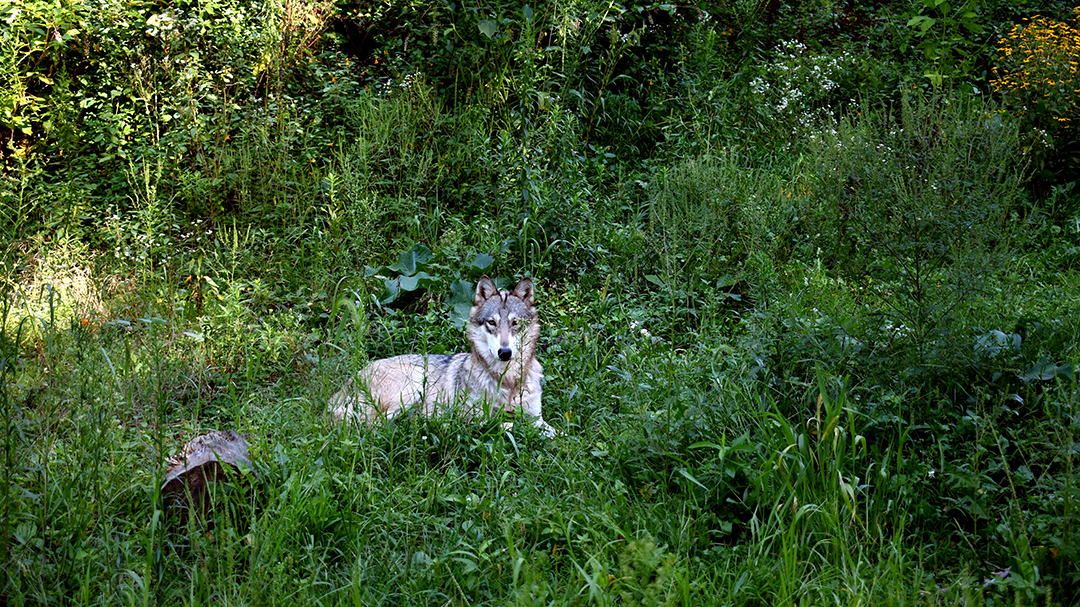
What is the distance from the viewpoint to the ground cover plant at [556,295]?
3.24 m

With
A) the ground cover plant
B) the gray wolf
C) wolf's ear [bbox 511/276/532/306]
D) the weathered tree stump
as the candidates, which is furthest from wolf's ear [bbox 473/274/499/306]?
the weathered tree stump

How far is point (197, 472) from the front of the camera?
3.53 m

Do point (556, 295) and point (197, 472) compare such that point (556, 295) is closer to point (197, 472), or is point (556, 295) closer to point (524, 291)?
A: point (524, 291)

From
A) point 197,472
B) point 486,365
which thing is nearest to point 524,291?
point 486,365

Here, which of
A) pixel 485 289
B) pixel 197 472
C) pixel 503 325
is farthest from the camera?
pixel 485 289

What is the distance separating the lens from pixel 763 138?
833 cm

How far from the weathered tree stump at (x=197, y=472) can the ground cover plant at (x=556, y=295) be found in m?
0.06

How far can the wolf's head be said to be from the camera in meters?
5.13

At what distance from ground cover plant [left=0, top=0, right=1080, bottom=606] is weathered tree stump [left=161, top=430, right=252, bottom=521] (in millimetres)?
65

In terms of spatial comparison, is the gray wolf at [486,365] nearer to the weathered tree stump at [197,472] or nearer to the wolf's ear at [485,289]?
the wolf's ear at [485,289]

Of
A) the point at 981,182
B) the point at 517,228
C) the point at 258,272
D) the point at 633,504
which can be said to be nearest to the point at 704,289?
the point at 517,228

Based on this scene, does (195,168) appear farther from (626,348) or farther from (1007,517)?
(1007,517)

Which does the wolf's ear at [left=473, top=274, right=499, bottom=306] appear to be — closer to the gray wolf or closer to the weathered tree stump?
the gray wolf

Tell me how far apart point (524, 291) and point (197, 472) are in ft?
8.03
